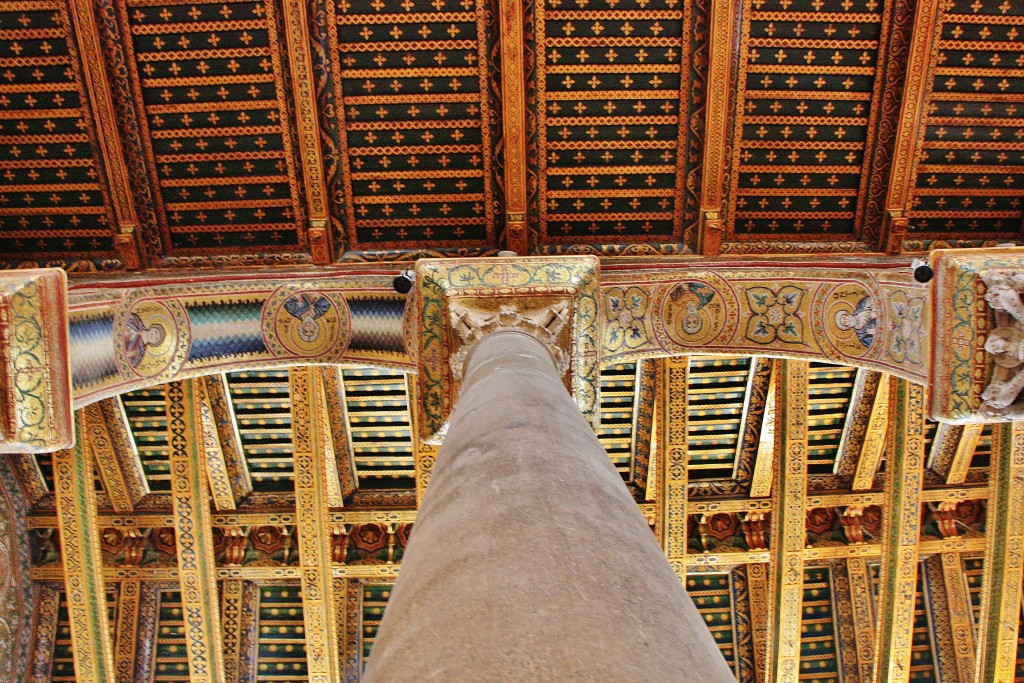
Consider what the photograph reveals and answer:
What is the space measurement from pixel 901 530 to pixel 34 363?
7636mm

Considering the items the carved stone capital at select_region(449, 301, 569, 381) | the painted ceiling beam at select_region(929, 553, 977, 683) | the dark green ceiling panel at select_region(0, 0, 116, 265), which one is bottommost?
the painted ceiling beam at select_region(929, 553, 977, 683)

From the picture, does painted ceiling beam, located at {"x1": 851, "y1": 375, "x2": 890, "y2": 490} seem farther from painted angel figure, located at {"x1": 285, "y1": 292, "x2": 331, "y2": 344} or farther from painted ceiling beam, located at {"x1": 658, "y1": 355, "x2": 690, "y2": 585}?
painted angel figure, located at {"x1": 285, "y1": 292, "x2": 331, "y2": 344}

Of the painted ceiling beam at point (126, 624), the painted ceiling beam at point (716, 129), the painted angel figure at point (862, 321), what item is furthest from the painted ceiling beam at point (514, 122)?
the painted ceiling beam at point (126, 624)

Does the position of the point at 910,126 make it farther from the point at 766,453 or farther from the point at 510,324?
the point at 510,324

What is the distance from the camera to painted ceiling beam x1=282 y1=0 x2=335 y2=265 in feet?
20.8

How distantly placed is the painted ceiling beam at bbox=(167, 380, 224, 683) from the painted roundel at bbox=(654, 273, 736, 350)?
4.64 meters

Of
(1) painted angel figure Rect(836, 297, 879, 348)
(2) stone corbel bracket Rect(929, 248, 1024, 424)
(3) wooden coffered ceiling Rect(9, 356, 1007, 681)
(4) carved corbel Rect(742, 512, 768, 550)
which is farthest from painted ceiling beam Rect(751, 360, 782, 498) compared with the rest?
(2) stone corbel bracket Rect(929, 248, 1024, 424)

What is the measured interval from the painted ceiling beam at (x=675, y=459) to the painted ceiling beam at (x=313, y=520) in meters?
3.45

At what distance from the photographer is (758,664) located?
8844 millimetres

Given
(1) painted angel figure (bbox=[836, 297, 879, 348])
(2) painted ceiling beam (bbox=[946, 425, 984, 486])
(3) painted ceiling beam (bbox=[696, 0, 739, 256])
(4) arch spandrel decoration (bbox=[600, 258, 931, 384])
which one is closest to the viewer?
(1) painted angel figure (bbox=[836, 297, 879, 348])

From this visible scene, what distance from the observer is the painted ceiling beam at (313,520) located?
7.59m

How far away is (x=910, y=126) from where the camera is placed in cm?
679

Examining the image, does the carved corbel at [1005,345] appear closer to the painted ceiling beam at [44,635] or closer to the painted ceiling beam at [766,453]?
the painted ceiling beam at [766,453]

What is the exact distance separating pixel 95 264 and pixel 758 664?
26.7 feet
